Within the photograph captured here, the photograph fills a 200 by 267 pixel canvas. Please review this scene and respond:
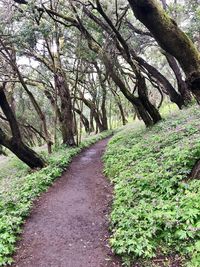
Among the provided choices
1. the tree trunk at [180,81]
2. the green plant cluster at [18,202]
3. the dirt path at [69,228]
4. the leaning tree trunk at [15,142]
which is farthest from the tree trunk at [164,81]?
the dirt path at [69,228]

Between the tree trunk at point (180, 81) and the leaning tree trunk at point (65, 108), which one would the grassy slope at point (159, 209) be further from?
the tree trunk at point (180, 81)

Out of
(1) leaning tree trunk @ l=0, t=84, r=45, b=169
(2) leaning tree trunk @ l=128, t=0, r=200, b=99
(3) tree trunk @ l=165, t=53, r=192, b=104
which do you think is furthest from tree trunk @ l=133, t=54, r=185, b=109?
(2) leaning tree trunk @ l=128, t=0, r=200, b=99

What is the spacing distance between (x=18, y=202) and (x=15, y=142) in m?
4.44

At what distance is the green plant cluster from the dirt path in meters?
0.19

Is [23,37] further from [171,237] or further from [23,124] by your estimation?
[23,124]

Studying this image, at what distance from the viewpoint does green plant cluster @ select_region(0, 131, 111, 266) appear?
6.35 metres

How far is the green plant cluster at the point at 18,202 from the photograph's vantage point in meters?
6.35

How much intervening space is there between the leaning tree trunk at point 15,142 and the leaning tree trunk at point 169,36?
A: 24.8 feet

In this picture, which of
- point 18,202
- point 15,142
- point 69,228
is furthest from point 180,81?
point 69,228

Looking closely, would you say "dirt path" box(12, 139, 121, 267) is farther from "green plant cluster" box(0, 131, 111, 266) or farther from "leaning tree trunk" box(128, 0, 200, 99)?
"leaning tree trunk" box(128, 0, 200, 99)

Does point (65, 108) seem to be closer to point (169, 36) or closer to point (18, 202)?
point (18, 202)

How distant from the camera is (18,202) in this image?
8617mm

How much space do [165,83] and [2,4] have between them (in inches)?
383

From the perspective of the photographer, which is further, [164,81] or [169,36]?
[164,81]
